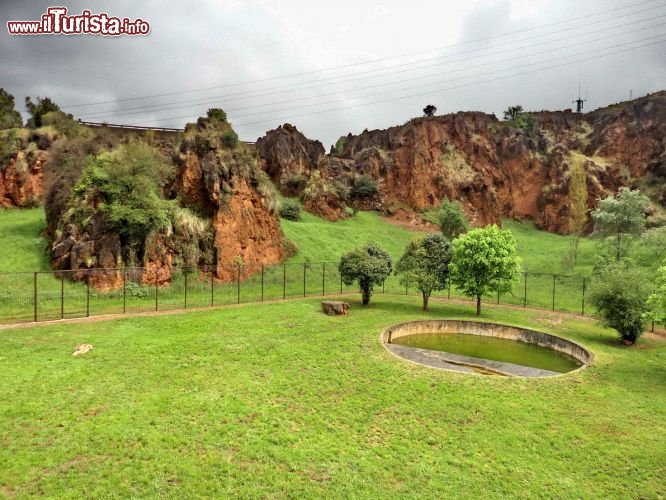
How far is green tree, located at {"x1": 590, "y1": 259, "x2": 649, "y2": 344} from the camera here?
2155 centimetres

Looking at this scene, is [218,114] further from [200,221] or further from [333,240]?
[333,240]

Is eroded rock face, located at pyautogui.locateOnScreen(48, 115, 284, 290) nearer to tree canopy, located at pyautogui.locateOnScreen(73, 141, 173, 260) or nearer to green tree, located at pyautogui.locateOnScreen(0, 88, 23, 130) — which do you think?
tree canopy, located at pyautogui.locateOnScreen(73, 141, 173, 260)

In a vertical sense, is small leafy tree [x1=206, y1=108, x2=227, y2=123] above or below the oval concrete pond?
above

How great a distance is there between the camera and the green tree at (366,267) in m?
29.9

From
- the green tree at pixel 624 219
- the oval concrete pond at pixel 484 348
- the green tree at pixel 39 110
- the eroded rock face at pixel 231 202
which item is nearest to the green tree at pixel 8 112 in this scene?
the green tree at pixel 39 110

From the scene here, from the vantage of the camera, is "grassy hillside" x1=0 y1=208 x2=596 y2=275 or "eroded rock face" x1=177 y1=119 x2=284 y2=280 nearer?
"grassy hillside" x1=0 y1=208 x2=596 y2=275

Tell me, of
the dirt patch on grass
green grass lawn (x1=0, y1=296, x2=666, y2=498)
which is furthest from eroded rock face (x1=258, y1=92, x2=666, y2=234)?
green grass lawn (x1=0, y1=296, x2=666, y2=498)

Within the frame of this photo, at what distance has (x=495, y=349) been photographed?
2309cm

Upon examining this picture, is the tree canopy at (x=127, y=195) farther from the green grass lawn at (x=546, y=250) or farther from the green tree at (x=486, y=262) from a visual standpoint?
the green grass lawn at (x=546, y=250)

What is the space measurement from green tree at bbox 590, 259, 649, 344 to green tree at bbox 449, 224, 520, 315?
5.51 meters

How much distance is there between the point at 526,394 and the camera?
15.3 meters

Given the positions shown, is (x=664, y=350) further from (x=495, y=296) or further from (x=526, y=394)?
(x=495, y=296)

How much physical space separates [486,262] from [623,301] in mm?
A: 7625

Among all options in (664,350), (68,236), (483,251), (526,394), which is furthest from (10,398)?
(664,350)
